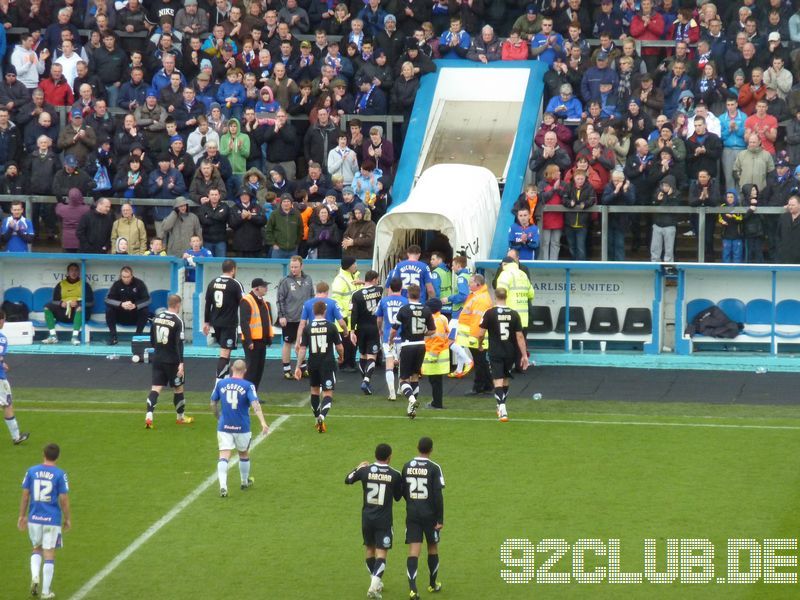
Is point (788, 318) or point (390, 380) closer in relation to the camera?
point (390, 380)

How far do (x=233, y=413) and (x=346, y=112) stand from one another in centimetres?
1324

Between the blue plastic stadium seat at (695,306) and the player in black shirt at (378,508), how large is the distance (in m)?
12.2

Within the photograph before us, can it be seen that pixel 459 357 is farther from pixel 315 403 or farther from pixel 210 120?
pixel 210 120

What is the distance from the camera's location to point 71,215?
28.1 metres

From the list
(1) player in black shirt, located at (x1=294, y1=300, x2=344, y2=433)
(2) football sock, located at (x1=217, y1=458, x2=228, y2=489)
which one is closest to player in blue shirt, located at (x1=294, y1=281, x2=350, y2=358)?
(1) player in black shirt, located at (x1=294, y1=300, x2=344, y2=433)

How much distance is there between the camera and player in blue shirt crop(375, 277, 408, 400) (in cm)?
2248

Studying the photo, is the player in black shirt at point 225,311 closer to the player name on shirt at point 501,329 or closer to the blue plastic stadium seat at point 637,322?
the player name on shirt at point 501,329

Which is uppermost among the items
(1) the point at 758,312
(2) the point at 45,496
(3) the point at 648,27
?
(3) the point at 648,27

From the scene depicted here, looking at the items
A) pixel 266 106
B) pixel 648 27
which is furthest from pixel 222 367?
pixel 648 27

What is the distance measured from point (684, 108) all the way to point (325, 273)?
311 inches

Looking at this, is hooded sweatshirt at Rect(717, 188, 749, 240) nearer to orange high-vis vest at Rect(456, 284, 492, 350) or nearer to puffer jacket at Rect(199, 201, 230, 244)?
orange high-vis vest at Rect(456, 284, 492, 350)

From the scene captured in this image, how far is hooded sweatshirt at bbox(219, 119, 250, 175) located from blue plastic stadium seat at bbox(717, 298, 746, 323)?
31.6 ft

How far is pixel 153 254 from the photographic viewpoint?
2694 centimetres

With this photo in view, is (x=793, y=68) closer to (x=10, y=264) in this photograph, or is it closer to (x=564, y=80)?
(x=564, y=80)
